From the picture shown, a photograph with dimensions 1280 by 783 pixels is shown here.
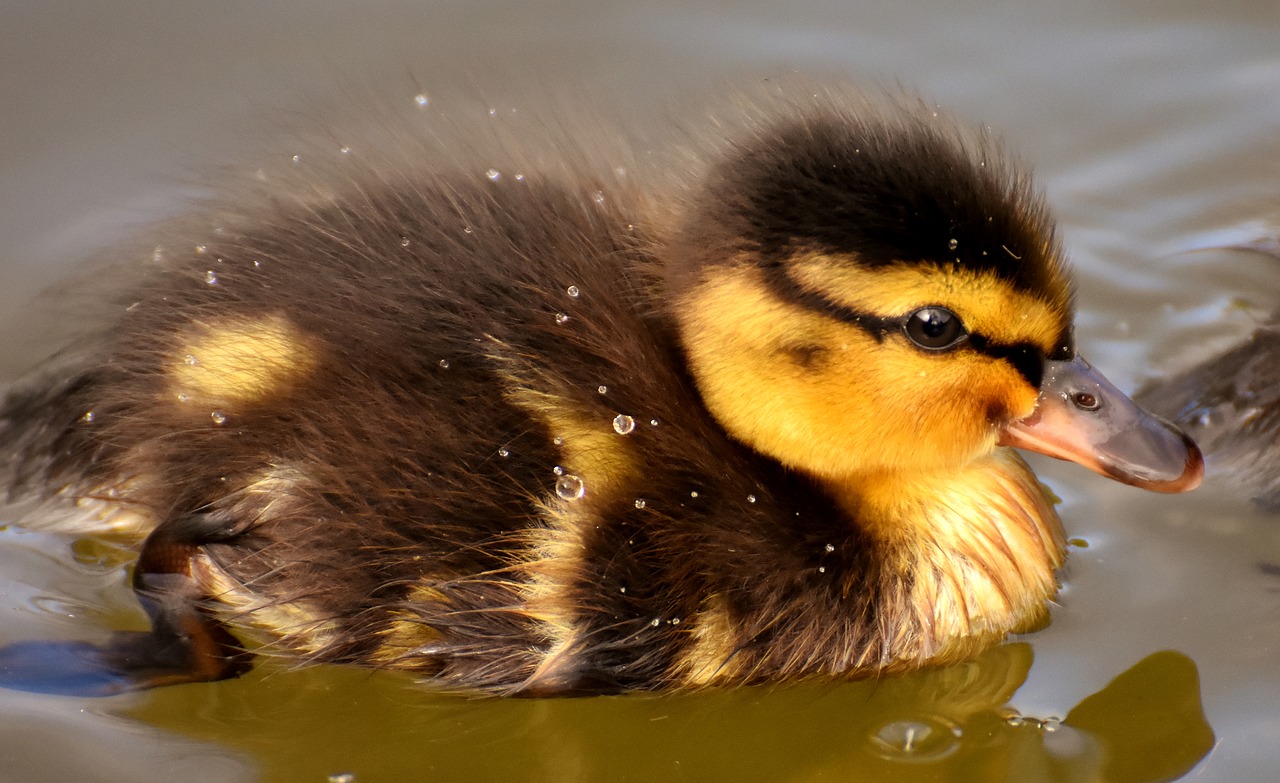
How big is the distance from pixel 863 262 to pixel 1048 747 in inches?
28.5

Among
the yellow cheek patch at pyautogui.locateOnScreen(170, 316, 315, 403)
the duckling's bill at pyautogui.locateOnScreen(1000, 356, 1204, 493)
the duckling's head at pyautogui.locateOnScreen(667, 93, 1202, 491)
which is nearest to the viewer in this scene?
the duckling's head at pyautogui.locateOnScreen(667, 93, 1202, 491)

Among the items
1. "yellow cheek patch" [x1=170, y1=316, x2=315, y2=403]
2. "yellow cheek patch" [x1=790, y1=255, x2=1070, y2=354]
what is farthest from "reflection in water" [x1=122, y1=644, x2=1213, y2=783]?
"yellow cheek patch" [x1=790, y1=255, x2=1070, y2=354]

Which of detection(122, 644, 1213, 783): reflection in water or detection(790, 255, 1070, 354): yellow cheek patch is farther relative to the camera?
detection(122, 644, 1213, 783): reflection in water

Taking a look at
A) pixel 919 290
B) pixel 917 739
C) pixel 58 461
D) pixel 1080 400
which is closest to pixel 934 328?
pixel 919 290

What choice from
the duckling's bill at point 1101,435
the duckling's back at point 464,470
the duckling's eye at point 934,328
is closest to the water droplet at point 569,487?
the duckling's back at point 464,470

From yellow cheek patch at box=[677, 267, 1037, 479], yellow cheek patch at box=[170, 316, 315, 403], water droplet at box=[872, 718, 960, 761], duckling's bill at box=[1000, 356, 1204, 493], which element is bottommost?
water droplet at box=[872, 718, 960, 761]

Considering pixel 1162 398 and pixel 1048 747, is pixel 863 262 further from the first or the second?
pixel 1162 398

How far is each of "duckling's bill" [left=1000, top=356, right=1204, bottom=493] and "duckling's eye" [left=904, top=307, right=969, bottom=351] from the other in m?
0.19

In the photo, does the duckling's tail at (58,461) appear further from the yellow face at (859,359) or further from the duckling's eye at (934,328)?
the duckling's eye at (934,328)

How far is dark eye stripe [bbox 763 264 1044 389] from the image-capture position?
203 centimetres

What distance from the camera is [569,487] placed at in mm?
2053

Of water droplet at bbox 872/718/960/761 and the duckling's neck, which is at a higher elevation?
the duckling's neck

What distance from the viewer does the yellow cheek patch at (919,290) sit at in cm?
201

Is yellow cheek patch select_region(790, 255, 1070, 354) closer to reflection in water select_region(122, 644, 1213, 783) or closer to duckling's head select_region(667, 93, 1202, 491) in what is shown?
duckling's head select_region(667, 93, 1202, 491)
